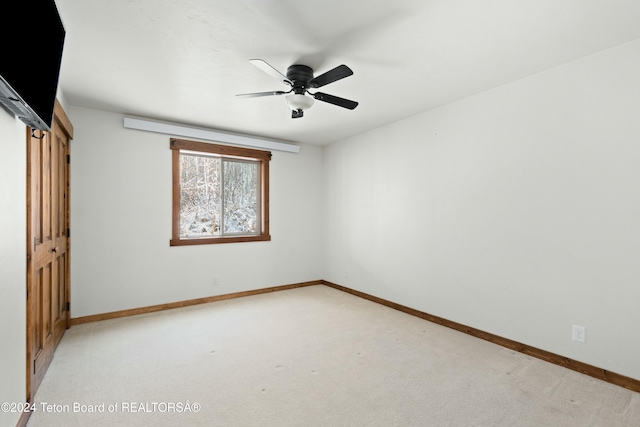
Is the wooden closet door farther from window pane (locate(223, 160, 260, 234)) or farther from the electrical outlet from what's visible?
the electrical outlet

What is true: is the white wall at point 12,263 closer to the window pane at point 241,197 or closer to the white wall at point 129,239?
the white wall at point 129,239

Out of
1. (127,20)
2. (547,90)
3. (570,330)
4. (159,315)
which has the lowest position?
(159,315)

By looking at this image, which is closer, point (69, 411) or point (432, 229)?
point (69, 411)

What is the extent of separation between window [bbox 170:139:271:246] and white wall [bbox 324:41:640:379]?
1.98 meters

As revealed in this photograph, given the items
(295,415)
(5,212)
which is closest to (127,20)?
(5,212)

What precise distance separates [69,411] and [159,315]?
73.7 inches

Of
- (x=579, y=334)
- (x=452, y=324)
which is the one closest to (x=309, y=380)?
(x=452, y=324)

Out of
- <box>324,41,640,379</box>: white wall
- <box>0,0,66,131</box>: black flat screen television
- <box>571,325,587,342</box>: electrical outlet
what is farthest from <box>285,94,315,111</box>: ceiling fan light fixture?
<box>571,325,587,342</box>: electrical outlet

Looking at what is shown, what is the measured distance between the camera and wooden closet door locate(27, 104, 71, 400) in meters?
1.99

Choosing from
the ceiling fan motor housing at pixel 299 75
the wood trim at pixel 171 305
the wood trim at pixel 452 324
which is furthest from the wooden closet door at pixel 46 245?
the ceiling fan motor housing at pixel 299 75

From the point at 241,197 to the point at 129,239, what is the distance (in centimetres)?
162

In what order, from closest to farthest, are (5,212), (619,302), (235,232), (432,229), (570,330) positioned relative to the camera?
1. (5,212)
2. (619,302)
3. (570,330)
4. (432,229)
5. (235,232)

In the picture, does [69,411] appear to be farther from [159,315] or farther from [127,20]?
[127,20]

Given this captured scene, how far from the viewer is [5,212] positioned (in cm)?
157
